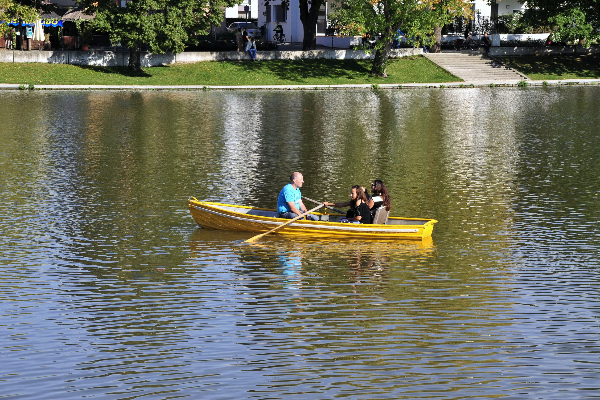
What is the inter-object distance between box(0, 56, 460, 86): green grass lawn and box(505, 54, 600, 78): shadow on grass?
26.9ft

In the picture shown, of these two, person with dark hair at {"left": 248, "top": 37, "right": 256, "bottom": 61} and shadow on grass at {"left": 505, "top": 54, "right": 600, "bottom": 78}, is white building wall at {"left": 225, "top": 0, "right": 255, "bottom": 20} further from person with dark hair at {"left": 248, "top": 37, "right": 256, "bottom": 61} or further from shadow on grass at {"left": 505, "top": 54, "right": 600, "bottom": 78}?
shadow on grass at {"left": 505, "top": 54, "right": 600, "bottom": 78}

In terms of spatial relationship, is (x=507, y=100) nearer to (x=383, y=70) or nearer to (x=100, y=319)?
(x=383, y=70)

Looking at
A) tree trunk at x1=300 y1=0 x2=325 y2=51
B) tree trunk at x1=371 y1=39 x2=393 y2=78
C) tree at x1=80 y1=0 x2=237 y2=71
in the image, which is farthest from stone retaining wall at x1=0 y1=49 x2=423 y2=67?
tree trunk at x1=371 y1=39 x2=393 y2=78

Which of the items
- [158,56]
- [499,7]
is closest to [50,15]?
[158,56]

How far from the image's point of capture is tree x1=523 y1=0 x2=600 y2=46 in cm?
7700

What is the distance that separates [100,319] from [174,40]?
177 feet

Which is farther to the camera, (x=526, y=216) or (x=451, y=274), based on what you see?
(x=526, y=216)

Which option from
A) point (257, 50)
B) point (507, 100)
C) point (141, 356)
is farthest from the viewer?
point (257, 50)

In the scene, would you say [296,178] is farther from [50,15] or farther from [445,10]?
[50,15]

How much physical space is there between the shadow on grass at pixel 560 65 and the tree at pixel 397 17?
9.04 meters

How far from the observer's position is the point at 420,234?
21.9 m

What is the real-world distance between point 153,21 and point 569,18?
3503 cm

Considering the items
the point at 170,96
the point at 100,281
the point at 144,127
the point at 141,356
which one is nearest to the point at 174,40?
the point at 170,96

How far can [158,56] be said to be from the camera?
7362cm
